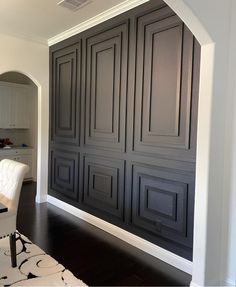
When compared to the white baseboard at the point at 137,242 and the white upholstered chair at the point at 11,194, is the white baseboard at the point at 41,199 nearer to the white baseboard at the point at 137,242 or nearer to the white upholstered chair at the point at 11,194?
the white baseboard at the point at 137,242

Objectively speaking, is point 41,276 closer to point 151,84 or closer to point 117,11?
point 151,84

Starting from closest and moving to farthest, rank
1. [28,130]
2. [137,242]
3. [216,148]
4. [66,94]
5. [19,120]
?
[216,148]
[137,242]
[66,94]
[19,120]
[28,130]

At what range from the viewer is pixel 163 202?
2.65 metres

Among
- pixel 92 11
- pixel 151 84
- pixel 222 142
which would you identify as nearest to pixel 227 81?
pixel 222 142

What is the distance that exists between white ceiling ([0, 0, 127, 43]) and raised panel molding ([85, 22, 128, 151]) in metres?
0.30

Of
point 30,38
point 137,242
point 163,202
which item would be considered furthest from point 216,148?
point 30,38

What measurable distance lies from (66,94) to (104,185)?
1.66 meters

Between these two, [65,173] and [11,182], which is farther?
[65,173]

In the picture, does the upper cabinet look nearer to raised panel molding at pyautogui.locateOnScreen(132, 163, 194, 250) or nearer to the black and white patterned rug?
the black and white patterned rug

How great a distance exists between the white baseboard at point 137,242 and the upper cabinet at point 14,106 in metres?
2.95

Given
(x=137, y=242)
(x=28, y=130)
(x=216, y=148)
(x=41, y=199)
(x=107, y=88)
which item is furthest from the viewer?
(x=28, y=130)

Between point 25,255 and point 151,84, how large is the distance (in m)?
2.21

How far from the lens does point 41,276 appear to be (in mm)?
2256

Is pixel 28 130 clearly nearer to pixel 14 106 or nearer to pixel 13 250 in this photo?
pixel 14 106
